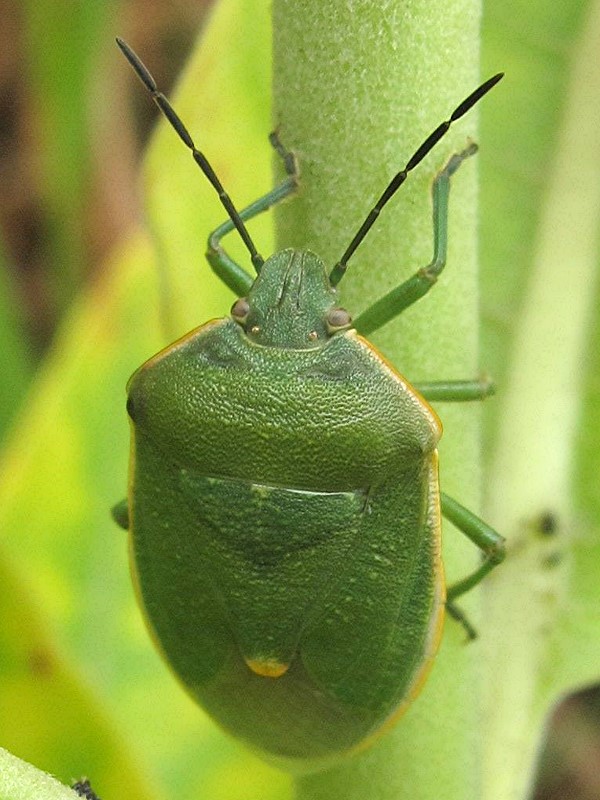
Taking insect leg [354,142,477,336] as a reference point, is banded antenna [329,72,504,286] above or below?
above

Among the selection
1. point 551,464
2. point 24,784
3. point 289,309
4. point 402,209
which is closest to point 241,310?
point 289,309

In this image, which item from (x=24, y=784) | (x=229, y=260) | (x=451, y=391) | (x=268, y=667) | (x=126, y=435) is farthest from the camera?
(x=126, y=435)

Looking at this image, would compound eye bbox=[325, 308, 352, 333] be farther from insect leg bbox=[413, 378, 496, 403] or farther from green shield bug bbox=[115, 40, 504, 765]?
insect leg bbox=[413, 378, 496, 403]

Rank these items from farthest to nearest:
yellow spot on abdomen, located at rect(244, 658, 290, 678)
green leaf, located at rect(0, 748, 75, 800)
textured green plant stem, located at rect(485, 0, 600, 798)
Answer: textured green plant stem, located at rect(485, 0, 600, 798) < yellow spot on abdomen, located at rect(244, 658, 290, 678) < green leaf, located at rect(0, 748, 75, 800)

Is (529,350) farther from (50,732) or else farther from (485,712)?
(50,732)

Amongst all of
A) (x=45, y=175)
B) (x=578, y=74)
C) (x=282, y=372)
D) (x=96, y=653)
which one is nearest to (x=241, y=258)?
(x=282, y=372)

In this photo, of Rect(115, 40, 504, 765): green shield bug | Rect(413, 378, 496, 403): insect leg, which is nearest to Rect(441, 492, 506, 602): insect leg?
Rect(115, 40, 504, 765): green shield bug

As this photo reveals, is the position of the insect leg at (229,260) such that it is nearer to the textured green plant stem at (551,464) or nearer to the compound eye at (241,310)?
the compound eye at (241,310)

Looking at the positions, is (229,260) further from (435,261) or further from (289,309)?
(435,261)

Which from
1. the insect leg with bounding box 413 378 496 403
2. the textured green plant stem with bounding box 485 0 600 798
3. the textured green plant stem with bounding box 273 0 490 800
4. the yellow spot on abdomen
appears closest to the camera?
the textured green plant stem with bounding box 273 0 490 800
